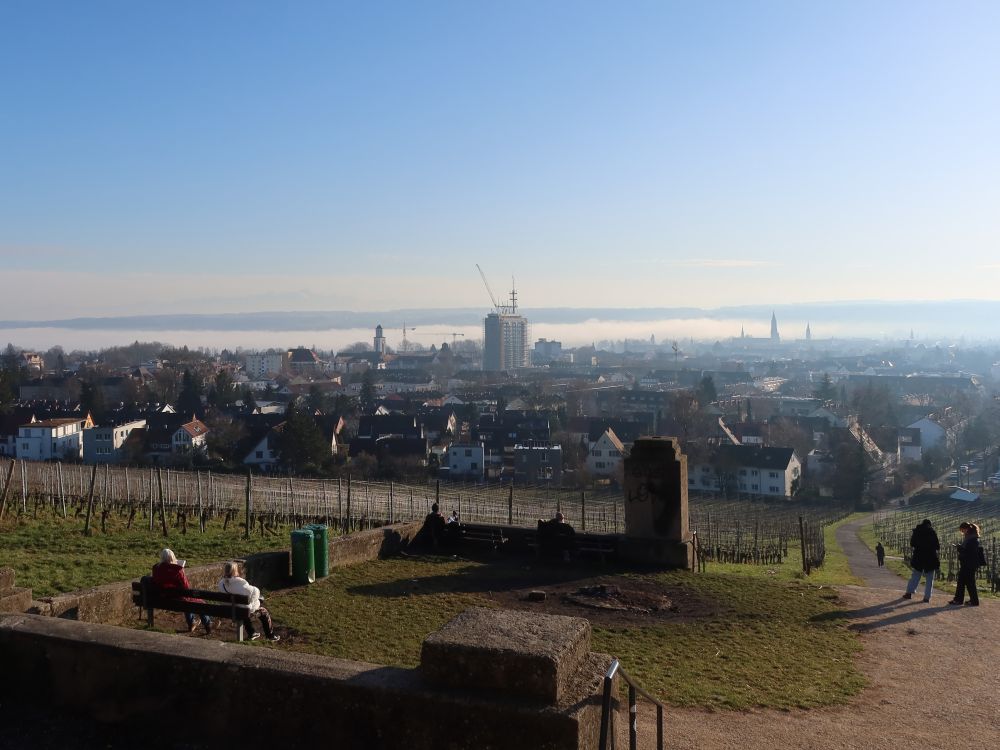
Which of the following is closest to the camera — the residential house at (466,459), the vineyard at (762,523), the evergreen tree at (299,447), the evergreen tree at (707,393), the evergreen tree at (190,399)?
the vineyard at (762,523)

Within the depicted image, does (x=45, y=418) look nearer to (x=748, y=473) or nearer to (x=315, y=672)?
(x=748, y=473)

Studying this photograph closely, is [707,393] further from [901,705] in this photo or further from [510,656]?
[510,656]

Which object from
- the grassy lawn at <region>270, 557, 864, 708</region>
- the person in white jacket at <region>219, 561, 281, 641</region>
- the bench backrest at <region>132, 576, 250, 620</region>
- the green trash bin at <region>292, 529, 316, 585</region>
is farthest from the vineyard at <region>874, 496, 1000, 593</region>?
the bench backrest at <region>132, 576, 250, 620</region>

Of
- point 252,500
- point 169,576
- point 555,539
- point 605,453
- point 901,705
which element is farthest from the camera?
point 605,453

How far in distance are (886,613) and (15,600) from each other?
9.99 m

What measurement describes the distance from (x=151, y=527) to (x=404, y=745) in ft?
45.7

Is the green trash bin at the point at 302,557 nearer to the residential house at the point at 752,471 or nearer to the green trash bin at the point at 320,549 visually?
the green trash bin at the point at 320,549

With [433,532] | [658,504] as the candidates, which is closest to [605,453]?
[433,532]

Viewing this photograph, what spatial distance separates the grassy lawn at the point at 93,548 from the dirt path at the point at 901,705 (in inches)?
301

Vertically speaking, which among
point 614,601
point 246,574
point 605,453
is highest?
point 246,574

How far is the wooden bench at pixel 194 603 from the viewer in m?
8.05

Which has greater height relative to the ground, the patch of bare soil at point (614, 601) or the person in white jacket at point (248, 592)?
the person in white jacket at point (248, 592)

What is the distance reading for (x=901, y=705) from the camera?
7.66 m

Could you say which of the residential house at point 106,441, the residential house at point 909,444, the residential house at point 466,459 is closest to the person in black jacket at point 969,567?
the residential house at point 466,459
